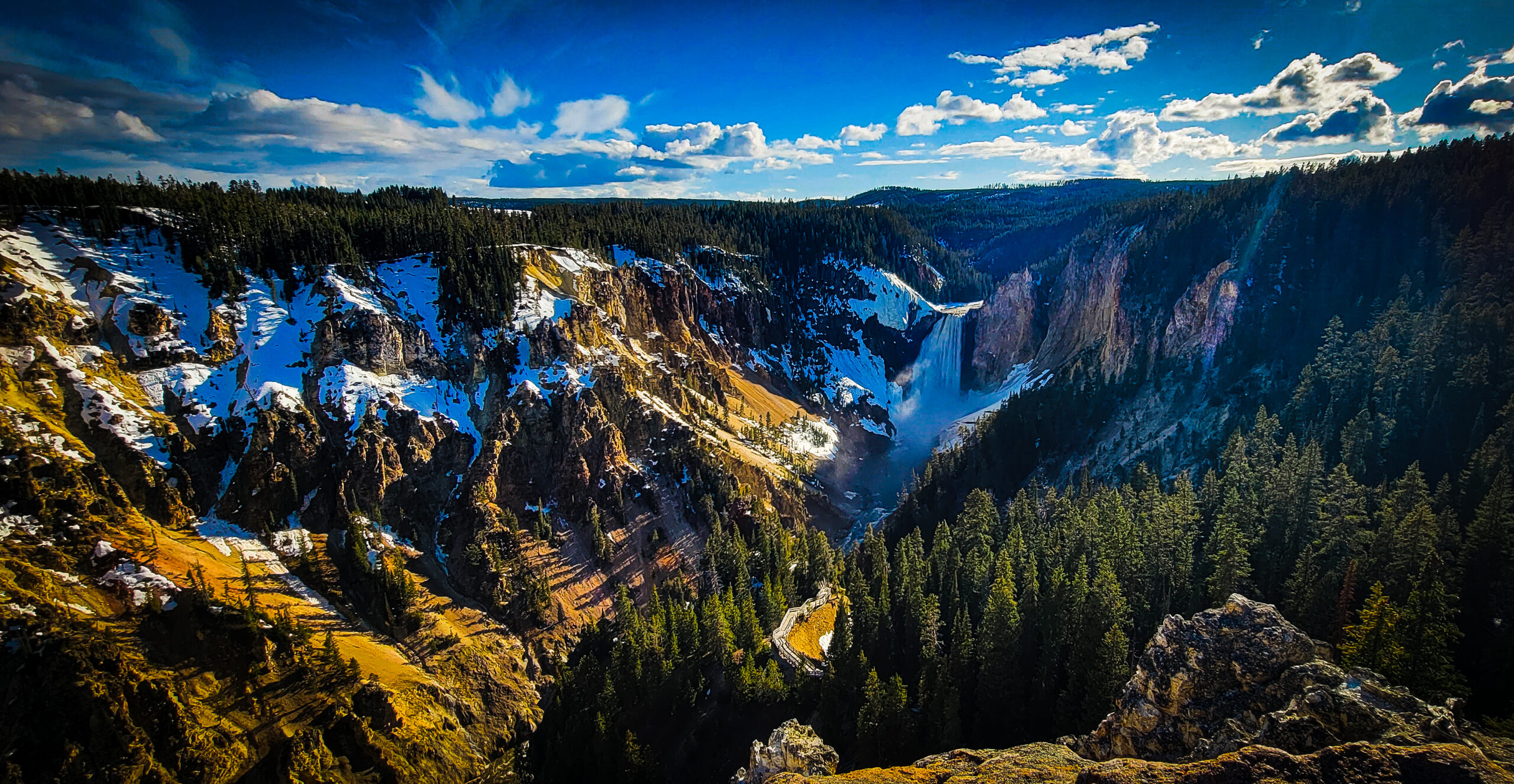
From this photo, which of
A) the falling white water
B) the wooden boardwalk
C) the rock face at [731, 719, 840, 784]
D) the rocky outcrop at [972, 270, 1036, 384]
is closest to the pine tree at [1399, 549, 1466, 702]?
the rock face at [731, 719, 840, 784]

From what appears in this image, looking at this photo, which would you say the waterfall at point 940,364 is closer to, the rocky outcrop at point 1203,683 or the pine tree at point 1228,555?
the pine tree at point 1228,555

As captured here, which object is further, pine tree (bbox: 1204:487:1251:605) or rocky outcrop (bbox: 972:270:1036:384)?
rocky outcrop (bbox: 972:270:1036:384)

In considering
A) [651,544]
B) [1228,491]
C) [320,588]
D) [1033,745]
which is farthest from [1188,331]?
[320,588]

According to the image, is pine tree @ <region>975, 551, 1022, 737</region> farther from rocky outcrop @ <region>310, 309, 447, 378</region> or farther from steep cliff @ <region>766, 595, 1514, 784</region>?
rocky outcrop @ <region>310, 309, 447, 378</region>

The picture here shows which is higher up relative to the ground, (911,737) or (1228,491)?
(1228,491)

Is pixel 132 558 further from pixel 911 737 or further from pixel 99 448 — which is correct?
pixel 911 737

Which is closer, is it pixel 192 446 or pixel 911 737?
pixel 911 737

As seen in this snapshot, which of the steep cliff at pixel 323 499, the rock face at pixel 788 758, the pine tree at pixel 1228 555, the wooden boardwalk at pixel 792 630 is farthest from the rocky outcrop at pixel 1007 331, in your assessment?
the rock face at pixel 788 758
